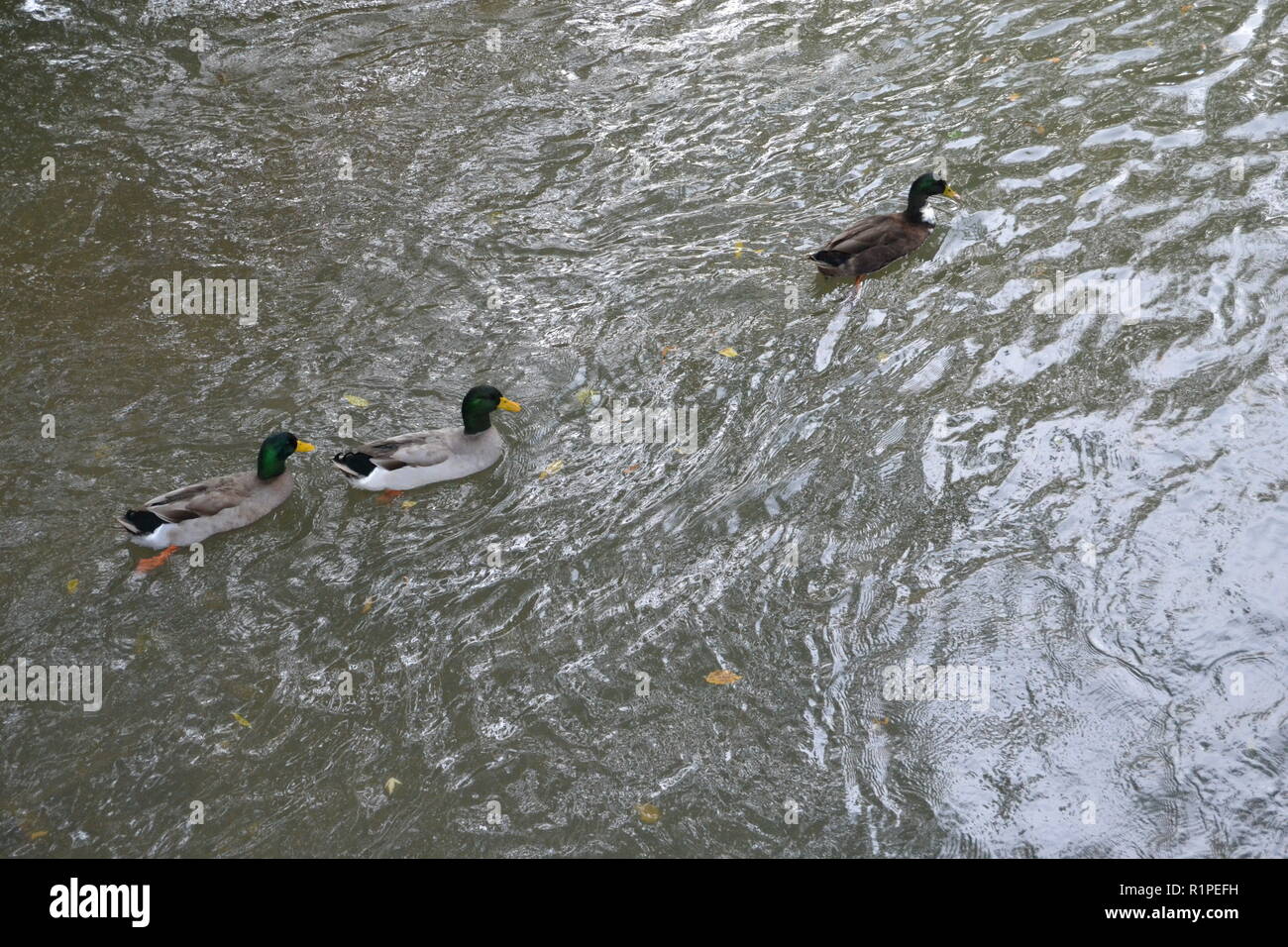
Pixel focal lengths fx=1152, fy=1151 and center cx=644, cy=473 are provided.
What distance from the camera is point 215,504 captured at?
748 cm

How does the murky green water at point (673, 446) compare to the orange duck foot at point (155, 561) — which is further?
the orange duck foot at point (155, 561)

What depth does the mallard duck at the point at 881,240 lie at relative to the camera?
9.15 m

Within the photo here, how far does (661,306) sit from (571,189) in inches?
88.4

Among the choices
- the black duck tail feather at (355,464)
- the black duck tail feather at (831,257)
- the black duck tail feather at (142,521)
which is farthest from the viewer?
the black duck tail feather at (831,257)

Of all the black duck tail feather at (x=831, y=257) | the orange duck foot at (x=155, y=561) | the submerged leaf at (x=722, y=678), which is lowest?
the submerged leaf at (x=722, y=678)

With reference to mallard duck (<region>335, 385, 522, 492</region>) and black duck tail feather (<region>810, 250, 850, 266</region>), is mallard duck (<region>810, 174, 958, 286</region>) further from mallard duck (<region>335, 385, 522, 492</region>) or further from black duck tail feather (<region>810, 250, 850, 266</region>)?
mallard duck (<region>335, 385, 522, 492</region>)

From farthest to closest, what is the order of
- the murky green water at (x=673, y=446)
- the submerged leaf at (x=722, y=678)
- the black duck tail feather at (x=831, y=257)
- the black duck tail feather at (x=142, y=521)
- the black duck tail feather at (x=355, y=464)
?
the black duck tail feather at (x=831, y=257), the black duck tail feather at (x=355, y=464), the black duck tail feather at (x=142, y=521), the submerged leaf at (x=722, y=678), the murky green water at (x=673, y=446)

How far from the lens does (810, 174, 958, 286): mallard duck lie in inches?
360

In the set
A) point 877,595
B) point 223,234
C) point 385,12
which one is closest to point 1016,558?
point 877,595

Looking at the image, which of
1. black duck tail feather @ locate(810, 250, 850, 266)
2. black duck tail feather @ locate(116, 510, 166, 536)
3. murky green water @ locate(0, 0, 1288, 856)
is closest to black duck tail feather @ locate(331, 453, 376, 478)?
murky green water @ locate(0, 0, 1288, 856)

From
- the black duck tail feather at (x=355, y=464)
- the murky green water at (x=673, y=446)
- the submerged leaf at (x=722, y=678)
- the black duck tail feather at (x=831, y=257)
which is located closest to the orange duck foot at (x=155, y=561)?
the murky green water at (x=673, y=446)

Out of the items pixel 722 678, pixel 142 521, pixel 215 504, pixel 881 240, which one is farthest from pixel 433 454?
pixel 881 240

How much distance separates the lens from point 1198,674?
598 cm

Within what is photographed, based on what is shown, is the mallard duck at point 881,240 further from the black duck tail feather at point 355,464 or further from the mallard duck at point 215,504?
the mallard duck at point 215,504
